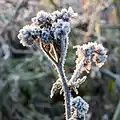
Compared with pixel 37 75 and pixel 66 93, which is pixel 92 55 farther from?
pixel 37 75

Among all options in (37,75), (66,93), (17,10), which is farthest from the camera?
(37,75)

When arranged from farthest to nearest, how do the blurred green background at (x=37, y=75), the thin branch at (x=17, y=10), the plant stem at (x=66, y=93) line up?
the blurred green background at (x=37, y=75)
the thin branch at (x=17, y=10)
the plant stem at (x=66, y=93)

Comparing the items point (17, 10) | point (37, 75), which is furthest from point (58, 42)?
point (37, 75)

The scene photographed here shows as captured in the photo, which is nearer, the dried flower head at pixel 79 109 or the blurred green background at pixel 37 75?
the dried flower head at pixel 79 109

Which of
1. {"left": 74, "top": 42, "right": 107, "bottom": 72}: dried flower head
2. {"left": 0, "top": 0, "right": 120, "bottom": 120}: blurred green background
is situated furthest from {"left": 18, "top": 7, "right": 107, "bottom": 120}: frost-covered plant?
{"left": 0, "top": 0, "right": 120, "bottom": 120}: blurred green background

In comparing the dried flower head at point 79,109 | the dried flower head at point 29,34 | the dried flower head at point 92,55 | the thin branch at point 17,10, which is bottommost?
the dried flower head at point 79,109

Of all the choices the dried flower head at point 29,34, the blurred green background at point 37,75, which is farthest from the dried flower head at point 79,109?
the blurred green background at point 37,75

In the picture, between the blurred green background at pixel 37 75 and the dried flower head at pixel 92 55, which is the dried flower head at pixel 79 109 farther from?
the blurred green background at pixel 37 75

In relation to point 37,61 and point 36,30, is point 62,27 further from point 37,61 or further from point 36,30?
point 37,61

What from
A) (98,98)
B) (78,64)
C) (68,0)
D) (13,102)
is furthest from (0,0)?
(78,64)
